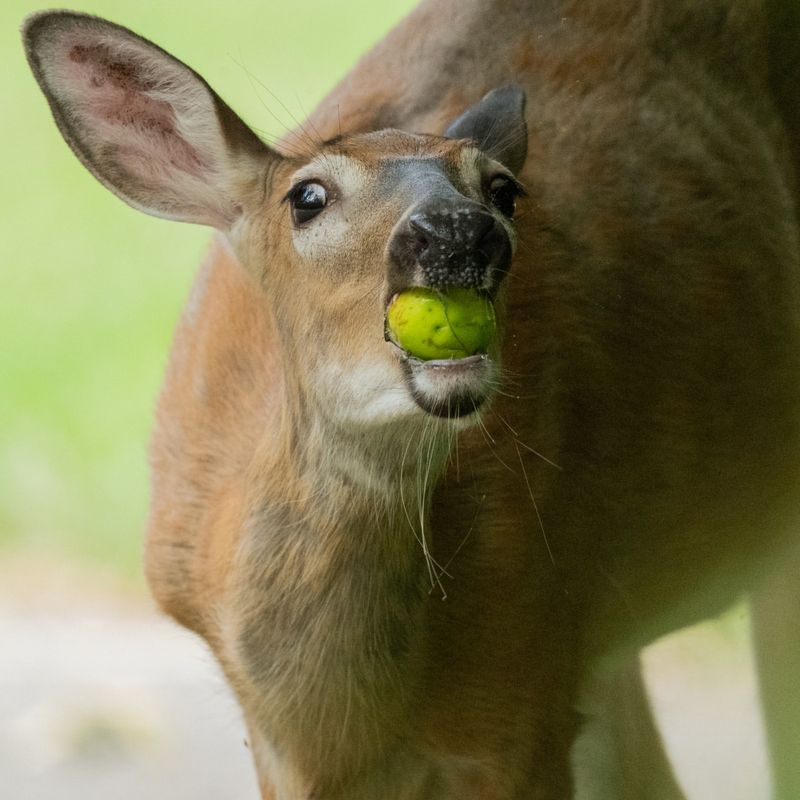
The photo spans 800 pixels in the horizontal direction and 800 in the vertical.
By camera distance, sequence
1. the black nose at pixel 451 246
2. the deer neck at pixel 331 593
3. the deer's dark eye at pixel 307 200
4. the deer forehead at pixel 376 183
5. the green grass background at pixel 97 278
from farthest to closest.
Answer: the green grass background at pixel 97 278 < the deer neck at pixel 331 593 < the deer's dark eye at pixel 307 200 < the deer forehead at pixel 376 183 < the black nose at pixel 451 246

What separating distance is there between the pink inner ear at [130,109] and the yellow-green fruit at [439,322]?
0.75 m

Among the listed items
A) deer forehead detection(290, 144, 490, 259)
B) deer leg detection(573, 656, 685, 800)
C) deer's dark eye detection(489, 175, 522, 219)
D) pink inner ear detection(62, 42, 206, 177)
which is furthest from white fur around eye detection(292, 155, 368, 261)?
deer leg detection(573, 656, 685, 800)

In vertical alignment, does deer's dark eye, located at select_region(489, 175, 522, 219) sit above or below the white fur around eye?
above

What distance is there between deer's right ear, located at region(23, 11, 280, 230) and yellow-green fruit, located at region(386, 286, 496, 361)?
66cm

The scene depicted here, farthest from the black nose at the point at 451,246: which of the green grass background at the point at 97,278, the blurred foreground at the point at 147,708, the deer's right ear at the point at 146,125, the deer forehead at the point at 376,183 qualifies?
the green grass background at the point at 97,278

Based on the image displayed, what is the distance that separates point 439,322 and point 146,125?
91cm

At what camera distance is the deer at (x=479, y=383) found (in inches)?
120

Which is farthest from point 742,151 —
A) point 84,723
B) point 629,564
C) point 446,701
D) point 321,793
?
point 84,723

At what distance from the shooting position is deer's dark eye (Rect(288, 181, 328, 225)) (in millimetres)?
3029

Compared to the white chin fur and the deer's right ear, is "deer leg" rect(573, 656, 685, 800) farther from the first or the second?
the deer's right ear

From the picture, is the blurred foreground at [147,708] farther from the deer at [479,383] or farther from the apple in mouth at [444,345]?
the apple in mouth at [444,345]

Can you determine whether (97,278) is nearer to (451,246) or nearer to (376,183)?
(376,183)

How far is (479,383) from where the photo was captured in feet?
9.12

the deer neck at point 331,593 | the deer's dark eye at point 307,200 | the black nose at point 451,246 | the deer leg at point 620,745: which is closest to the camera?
the black nose at point 451,246
